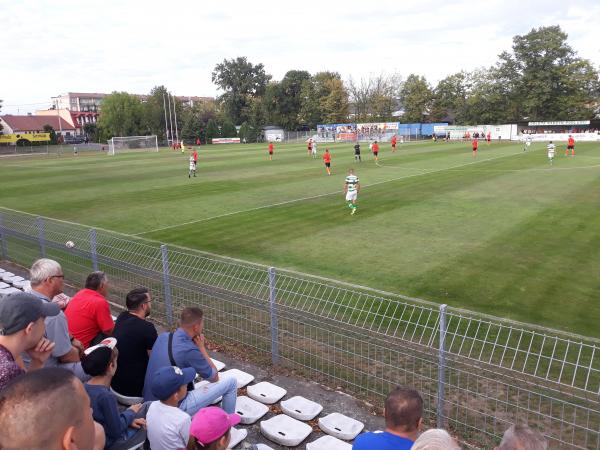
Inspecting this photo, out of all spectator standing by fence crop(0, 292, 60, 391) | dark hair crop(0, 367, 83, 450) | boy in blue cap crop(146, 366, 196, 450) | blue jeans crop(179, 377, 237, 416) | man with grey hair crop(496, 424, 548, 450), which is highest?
dark hair crop(0, 367, 83, 450)

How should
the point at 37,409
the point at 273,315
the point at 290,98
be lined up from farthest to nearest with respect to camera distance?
the point at 290,98, the point at 273,315, the point at 37,409

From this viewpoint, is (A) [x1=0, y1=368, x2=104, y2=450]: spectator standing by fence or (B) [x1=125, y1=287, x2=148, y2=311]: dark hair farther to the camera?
(B) [x1=125, y1=287, x2=148, y2=311]: dark hair

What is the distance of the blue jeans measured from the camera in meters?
4.84

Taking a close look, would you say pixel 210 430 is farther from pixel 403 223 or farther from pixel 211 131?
pixel 211 131

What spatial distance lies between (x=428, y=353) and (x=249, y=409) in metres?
2.18

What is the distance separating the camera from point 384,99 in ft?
321

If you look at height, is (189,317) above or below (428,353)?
above

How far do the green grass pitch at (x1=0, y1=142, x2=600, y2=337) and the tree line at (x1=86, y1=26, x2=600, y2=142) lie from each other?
5486cm

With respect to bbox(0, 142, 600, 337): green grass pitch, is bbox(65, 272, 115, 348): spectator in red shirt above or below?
above

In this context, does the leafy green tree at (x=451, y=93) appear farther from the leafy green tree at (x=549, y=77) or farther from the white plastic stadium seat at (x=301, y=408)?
the white plastic stadium seat at (x=301, y=408)

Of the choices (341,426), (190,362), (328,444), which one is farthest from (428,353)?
(190,362)

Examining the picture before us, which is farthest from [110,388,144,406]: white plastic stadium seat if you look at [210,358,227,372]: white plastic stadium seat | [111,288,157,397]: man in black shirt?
[210,358,227,372]: white plastic stadium seat

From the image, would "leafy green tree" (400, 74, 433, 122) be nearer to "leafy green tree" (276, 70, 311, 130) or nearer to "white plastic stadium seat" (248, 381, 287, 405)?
"leafy green tree" (276, 70, 311, 130)

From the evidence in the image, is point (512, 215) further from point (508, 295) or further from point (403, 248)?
point (508, 295)
